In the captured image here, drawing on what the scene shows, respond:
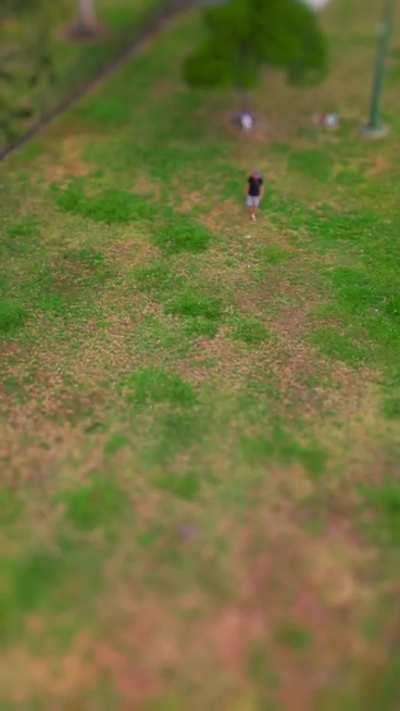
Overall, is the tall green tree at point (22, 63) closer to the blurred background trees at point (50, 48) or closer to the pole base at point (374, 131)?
the blurred background trees at point (50, 48)

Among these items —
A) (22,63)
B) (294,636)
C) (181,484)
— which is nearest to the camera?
(294,636)

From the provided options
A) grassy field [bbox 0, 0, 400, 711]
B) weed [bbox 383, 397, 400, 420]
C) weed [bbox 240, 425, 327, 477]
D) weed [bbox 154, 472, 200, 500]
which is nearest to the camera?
grassy field [bbox 0, 0, 400, 711]

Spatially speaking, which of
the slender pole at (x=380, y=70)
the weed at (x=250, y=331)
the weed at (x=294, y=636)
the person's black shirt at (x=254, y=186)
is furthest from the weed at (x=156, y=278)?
the slender pole at (x=380, y=70)

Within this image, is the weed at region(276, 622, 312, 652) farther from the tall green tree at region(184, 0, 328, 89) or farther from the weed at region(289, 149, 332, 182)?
the tall green tree at region(184, 0, 328, 89)

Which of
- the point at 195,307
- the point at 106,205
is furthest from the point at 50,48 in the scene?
the point at 195,307

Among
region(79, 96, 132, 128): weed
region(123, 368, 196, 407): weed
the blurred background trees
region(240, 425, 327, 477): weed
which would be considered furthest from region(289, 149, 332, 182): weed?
region(240, 425, 327, 477): weed

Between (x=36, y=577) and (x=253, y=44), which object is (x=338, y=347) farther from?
(x=253, y=44)
